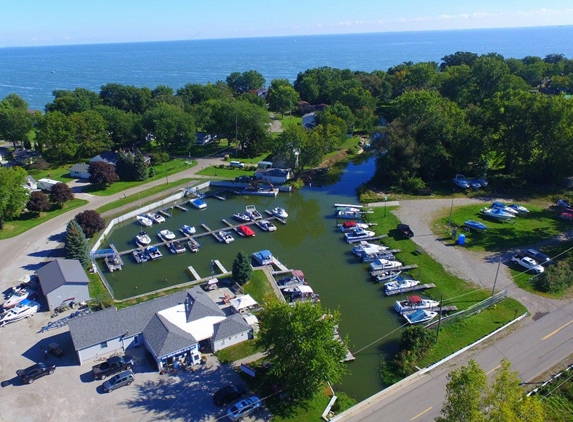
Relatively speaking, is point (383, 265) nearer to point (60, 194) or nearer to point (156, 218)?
point (156, 218)

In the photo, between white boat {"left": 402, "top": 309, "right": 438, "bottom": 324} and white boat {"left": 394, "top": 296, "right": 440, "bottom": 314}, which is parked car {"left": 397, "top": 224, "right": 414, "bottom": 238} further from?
white boat {"left": 402, "top": 309, "right": 438, "bottom": 324}

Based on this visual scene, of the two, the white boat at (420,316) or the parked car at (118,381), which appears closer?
the parked car at (118,381)

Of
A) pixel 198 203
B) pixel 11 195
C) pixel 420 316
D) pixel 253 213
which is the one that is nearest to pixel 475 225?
pixel 420 316

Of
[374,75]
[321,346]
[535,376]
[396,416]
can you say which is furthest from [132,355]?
[374,75]

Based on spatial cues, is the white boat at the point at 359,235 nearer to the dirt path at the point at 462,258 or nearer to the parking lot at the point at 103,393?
the dirt path at the point at 462,258

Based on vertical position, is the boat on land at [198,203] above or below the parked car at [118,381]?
below

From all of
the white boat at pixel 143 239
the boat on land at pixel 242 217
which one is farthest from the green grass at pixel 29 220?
the boat on land at pixel 242 217

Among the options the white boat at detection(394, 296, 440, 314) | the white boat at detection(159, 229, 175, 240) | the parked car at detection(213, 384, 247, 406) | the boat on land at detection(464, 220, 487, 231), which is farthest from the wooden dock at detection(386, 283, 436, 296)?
the white boat at detection(159, 229, 175, 240)
